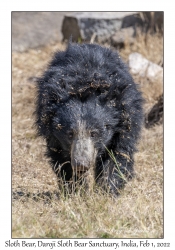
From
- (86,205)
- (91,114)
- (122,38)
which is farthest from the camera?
(122,38)

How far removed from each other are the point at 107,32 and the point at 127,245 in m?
7.43

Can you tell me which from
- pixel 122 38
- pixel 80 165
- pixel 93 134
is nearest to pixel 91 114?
pixel 93 134

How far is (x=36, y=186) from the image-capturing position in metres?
6.44

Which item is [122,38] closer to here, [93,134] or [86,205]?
[93,134]

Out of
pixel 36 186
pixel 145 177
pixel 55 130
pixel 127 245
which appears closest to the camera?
pixel 127 245

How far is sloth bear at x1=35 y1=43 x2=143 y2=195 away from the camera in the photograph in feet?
17.2

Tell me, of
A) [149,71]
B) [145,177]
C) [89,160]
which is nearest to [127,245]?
[89,160]

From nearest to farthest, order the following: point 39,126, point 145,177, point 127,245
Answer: point 127,245, point 39,126, point 145,177

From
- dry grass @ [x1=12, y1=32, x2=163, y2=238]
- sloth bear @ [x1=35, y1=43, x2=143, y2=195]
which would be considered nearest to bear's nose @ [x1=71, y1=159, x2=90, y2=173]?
sloth bear @ [x1=35, y1=43, x2=143, y2=195]

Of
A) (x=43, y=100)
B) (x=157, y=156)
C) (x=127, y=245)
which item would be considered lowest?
(x=127, y=245)

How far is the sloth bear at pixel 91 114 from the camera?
5.24 meters

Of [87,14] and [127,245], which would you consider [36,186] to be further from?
[87,14]

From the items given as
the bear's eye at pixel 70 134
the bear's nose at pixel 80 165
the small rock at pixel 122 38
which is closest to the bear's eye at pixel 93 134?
the bear's eye at pixel 70 134

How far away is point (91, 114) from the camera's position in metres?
5.25
